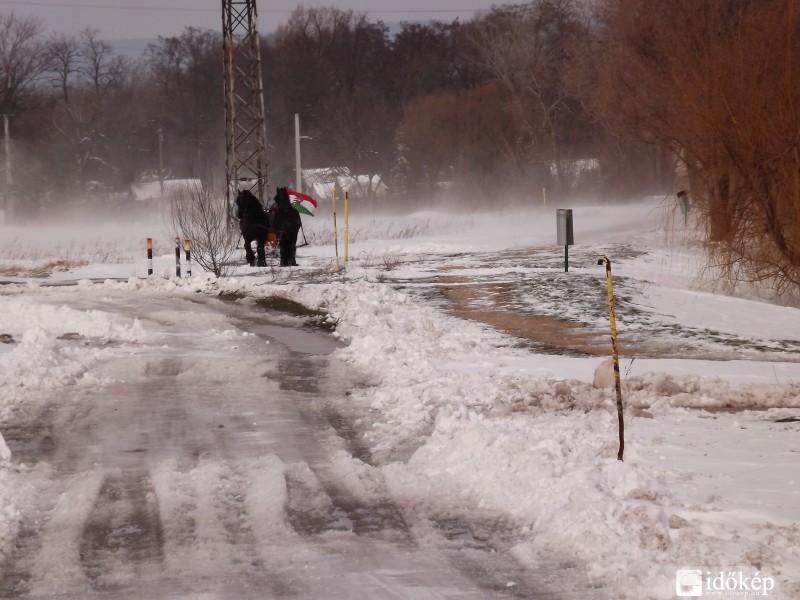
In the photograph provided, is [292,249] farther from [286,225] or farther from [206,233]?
[206,233]

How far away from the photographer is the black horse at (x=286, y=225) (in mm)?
25453

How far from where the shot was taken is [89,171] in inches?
3184

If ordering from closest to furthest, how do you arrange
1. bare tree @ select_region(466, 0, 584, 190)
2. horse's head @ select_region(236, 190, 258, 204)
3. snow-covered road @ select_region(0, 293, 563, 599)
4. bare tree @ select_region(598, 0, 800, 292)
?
1. snow-covered road @ select_region(0, 293, 563, 599)
2. bare tree @ select_region(598, 0, 800, 292)
3. horse's head @ select_region(236, 190, 258, 204)
4. bare tree @ select_region(466, 0, 584, 190)

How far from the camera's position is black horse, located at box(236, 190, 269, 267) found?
2538cm

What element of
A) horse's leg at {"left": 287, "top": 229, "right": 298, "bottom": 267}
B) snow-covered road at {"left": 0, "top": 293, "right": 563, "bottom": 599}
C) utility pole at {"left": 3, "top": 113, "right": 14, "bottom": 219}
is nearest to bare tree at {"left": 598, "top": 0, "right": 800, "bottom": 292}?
snow-covered road at {"left": 0, "top": 293, "right": 563, "bottom": 599}

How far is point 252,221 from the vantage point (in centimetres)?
2589

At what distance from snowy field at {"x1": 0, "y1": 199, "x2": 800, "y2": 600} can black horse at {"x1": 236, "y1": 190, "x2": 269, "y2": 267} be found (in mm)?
2826

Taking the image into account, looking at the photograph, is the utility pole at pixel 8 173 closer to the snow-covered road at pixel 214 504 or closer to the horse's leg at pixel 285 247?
the horse's leg at pixel 285 247

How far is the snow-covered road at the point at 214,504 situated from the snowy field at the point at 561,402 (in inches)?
9.9

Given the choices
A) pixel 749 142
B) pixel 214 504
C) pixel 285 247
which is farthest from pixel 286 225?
pixel 214 504

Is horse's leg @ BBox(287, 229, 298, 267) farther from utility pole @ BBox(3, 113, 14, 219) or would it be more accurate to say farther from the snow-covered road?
utility pole @ BBox(3, 113, 14, 219)

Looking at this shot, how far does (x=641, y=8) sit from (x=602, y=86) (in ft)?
11.6

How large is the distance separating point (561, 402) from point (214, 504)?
3.80m

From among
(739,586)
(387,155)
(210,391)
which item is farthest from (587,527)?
(387,155)
